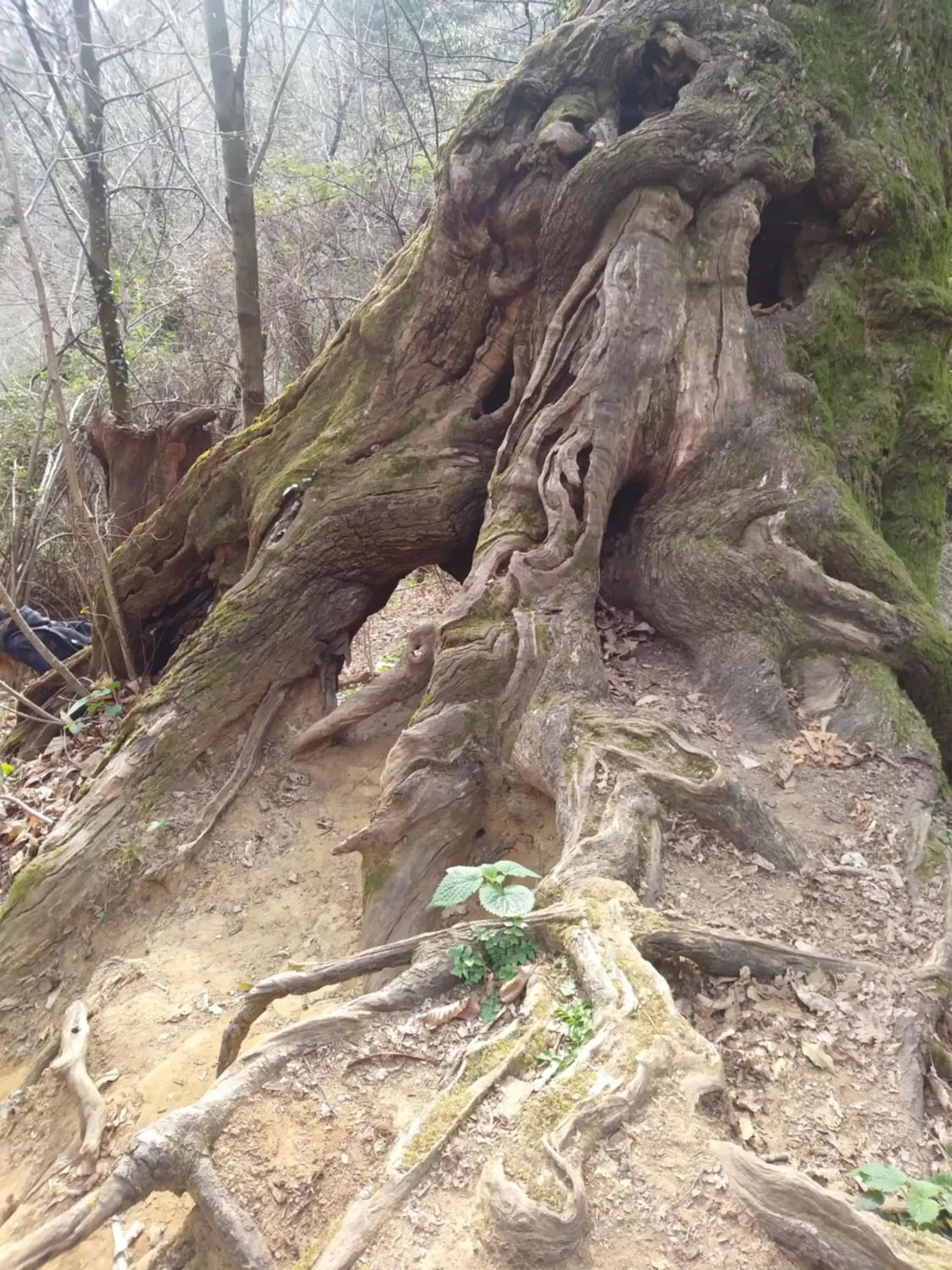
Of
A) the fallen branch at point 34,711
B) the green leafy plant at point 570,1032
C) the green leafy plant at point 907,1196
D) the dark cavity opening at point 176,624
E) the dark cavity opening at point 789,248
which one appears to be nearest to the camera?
the green leafy plant at point 907,1196

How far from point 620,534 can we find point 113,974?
133 inches

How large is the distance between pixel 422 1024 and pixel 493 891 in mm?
396

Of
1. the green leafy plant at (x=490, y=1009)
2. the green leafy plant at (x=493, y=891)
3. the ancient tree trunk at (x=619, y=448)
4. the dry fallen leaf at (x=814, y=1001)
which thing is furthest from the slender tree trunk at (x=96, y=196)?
→ the dry fallen leaf at (x=814, y=1001)

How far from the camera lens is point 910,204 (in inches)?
181

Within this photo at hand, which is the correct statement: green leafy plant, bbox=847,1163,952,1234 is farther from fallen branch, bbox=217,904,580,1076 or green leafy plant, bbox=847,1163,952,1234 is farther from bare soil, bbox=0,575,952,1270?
fallen branch, bbox=217,904,580,1076

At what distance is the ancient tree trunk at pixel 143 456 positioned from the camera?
6969mm

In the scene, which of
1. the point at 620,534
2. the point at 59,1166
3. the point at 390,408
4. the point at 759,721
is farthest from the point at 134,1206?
the point at 390,408

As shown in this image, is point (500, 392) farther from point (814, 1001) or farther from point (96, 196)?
point (96, 196)

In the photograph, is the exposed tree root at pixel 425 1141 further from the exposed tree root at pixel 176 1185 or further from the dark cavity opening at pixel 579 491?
the dark cavity opening at pixel 579 491

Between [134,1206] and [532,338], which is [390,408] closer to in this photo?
[532,338]

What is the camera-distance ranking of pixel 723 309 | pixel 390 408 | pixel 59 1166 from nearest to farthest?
pixel 59 1166 → pixel 723 309 → pixel 390 408

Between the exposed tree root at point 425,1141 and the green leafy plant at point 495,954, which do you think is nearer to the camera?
the exposed tree root at point 425,1141

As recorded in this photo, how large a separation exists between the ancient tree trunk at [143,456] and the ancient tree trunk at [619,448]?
176 centimetres

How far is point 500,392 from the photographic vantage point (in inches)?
210
